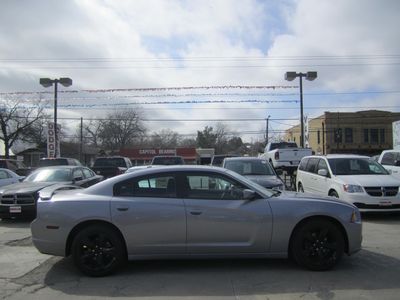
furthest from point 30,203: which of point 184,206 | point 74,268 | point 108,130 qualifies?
point 108,130

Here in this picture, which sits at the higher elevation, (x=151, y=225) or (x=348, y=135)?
(x=348, y=135)

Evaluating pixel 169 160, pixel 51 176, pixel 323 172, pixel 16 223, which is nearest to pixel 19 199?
pixel 16 223

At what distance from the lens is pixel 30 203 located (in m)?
12.5

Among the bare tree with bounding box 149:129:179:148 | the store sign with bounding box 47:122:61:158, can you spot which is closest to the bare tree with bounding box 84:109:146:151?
the bare tree with bounding box 149:129:179:148

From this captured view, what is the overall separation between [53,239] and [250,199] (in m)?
2.88

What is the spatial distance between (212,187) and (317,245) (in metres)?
1.71

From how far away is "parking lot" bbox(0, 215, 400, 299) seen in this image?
590cm

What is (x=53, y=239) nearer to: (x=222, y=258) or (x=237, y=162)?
(x=222, y=258)

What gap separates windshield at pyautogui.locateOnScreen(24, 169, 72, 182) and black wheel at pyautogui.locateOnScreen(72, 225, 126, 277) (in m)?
7.99

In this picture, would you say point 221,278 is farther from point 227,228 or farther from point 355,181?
point 355,181

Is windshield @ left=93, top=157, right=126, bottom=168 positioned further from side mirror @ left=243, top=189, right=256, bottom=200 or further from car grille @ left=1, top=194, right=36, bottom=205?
side mirror @ left=243, top=189, right=256, bottom=200

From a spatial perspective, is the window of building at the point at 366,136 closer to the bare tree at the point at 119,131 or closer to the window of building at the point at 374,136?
the window of building at the point at 374,136

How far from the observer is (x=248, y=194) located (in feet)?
22.5

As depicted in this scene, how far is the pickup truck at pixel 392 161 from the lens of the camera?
1662 centimetres
